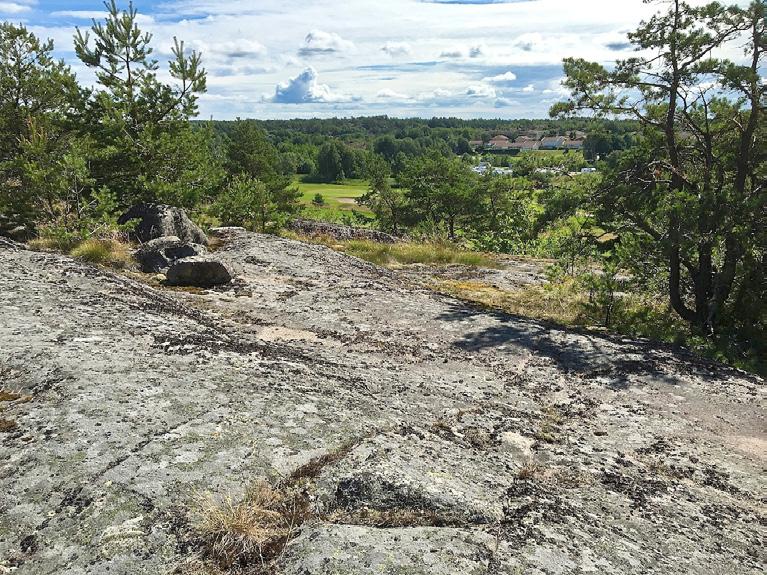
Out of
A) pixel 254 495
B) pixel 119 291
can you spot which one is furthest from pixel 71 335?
pixel 254 495

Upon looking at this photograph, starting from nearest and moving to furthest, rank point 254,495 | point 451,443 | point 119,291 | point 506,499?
point 254,495 → point 506,499 → point 451,443 → point 119,291

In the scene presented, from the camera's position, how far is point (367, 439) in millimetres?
4969

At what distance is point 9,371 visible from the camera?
537cm

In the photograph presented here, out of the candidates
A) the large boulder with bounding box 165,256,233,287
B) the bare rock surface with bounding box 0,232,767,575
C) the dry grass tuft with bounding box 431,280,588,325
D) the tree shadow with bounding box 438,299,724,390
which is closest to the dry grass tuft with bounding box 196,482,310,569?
the bare rock surface with bounding box 0,232,767,575

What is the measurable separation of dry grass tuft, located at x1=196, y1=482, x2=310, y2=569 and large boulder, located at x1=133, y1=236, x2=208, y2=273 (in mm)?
8494

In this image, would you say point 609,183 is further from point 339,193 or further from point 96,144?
point 339,193

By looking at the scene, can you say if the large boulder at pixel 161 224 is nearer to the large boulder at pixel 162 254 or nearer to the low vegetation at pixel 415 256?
the large boulder at pixel 162 254

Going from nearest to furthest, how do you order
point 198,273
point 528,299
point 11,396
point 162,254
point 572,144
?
point 11,396
point 198,273
point 162,254
point 528,299
point 572,144

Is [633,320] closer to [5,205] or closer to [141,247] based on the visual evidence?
[141,247]

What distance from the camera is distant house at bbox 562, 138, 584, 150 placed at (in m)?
14.2

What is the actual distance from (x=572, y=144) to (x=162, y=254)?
11.1 metres

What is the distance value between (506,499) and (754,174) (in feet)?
38.8

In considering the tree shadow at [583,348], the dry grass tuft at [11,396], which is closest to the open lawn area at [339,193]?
the tree shadow at [583,348]

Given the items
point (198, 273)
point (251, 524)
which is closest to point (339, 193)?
point (198, 273)
